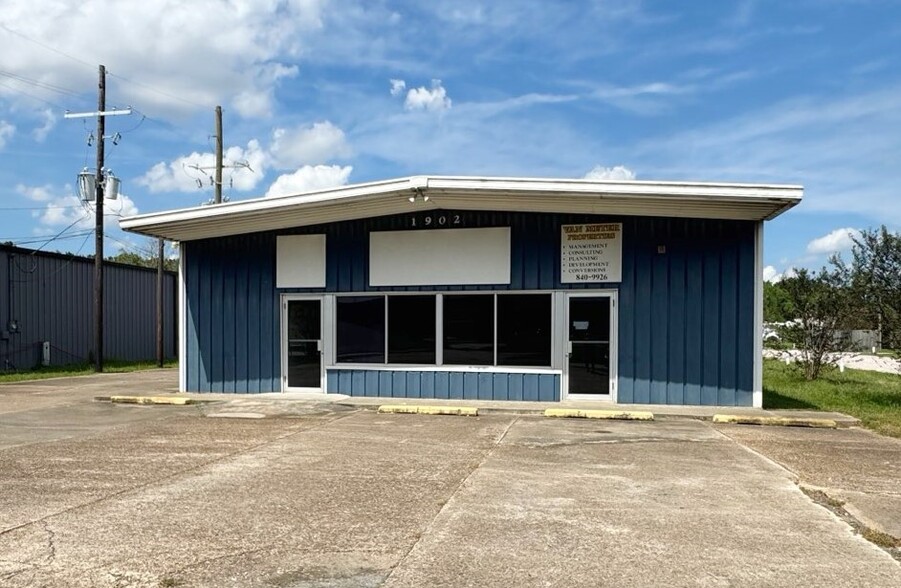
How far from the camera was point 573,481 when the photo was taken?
7258 mm

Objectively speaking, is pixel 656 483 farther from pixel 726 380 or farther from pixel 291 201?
pixel 291 201

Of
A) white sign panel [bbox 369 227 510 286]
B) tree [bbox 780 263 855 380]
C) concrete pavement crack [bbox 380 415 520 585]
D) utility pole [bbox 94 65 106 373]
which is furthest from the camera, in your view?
utility pole [bbox 94 65 106 373]

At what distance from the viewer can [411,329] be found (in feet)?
48.4

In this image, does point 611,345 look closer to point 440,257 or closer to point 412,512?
point 440,257

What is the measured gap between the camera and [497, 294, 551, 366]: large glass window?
1404 centimetres

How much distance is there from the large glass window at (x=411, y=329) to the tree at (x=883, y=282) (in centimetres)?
851

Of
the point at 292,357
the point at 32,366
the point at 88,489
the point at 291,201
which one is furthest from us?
the point at 32,366

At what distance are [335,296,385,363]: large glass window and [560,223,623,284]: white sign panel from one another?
399 cm

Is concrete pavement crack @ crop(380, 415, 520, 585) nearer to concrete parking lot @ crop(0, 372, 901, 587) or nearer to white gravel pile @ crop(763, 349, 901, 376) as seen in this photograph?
concrete parking lot @ crop(0, 372, 901, 587)

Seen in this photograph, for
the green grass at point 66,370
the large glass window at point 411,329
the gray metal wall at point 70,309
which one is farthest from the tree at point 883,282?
the gray metal wall at point 70,309

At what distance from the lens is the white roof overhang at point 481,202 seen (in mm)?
12109

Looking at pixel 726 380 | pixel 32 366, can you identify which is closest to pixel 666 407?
pixel 726 380

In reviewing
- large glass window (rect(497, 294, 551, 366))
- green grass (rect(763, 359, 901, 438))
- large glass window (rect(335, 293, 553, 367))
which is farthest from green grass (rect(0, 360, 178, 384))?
green grass (rect(763, 359, 901, 438))

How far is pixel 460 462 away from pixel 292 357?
8152 mm
